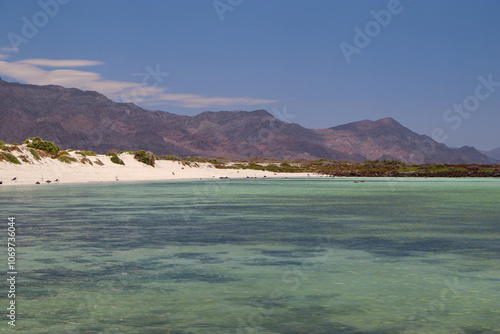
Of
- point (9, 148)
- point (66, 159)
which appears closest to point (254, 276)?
point (9, 148)

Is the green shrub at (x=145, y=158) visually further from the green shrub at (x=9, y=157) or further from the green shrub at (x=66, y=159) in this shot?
the green shrub at (x=9, y=157)

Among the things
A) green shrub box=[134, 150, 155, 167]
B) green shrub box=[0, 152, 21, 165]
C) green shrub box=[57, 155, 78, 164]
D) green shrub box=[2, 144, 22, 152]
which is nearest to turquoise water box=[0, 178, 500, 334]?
green shrub box=[0, 152, 21, 165]

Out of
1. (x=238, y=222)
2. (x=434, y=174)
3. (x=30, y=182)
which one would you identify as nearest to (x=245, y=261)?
(x=238, y=222)

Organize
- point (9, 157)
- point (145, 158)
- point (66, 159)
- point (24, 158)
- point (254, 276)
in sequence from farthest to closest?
1. point (145, 158)
2. point (66, 159)
3. point (24, 158)
4. point (9, 157)
5. point (254, 276)

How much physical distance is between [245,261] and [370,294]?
5278mm

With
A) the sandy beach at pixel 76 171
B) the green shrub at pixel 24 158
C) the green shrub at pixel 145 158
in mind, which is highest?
the green shrub at pixel 145 158

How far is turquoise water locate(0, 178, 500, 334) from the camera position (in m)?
11.2

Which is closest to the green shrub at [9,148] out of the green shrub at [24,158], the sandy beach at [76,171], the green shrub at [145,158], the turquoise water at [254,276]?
the sandy beach at [76,171]

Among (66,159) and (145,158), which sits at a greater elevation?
(145,158)

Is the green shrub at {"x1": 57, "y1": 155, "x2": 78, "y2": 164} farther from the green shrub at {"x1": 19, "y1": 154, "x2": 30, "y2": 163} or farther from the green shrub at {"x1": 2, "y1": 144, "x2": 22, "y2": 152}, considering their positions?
the green shrub at {"x1": 19, "y1": 154, "x2": 30, "y2": 163}

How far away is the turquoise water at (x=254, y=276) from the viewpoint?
1120 cm

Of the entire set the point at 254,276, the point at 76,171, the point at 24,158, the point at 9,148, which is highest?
the point at 9,148

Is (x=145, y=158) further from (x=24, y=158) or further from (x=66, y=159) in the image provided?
(x=24, y=158)

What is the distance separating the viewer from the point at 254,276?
1552cm
